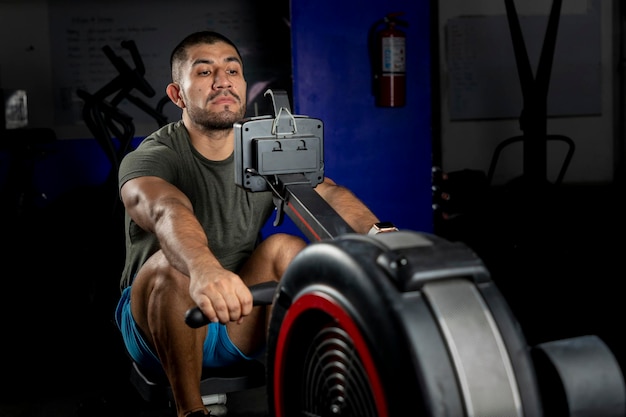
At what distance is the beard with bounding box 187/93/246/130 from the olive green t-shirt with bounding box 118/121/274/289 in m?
0.07

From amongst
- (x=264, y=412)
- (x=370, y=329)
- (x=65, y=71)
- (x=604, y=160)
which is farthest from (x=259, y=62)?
(x=370, y=329)

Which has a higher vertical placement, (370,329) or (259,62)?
(259,62)

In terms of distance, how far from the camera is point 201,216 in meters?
2.01

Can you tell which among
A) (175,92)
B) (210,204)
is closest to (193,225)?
(210,204)

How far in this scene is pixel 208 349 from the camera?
1838 mm

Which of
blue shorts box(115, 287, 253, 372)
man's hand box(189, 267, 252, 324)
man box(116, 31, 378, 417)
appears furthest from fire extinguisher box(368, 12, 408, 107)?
man's hand box(189, 267, 252, 324)

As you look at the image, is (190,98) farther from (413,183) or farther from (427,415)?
(413,183)

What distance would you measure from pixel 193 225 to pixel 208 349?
1.23 feet

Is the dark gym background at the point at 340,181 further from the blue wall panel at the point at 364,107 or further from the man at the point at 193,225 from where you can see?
the man at the point at 193,225

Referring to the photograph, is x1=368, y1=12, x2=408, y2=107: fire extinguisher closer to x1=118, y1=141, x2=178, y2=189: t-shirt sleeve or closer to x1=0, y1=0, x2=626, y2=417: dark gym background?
x1=0, y1=0, x2=626, y2=417: dark gym background

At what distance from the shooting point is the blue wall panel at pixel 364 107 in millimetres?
3717

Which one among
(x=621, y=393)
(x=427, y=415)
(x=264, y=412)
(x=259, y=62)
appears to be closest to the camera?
(x=427, y=415)

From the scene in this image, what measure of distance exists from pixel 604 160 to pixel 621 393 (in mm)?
4738

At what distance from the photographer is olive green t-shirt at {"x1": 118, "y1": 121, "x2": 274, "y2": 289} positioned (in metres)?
1.97
